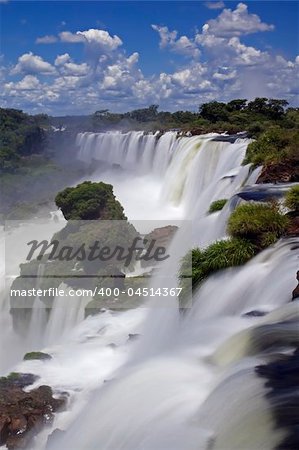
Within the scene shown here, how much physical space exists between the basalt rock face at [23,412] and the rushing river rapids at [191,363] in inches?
9.0

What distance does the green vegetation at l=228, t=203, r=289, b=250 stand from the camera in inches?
503

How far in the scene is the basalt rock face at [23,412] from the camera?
9422mm

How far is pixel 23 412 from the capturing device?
9.87 metres

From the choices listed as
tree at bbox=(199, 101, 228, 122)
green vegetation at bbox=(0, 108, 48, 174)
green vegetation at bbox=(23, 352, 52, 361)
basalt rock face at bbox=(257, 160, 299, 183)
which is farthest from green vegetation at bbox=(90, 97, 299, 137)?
green vegetation at bbox=(23, 352, 52, 361)

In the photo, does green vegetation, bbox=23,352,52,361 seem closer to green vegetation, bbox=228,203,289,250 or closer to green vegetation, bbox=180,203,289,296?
green vegetation, bbox=180,203,289,296

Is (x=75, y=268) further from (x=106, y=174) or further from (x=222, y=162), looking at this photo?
(x=106, y=174)

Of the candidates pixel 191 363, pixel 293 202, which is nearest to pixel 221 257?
pixel 293 202

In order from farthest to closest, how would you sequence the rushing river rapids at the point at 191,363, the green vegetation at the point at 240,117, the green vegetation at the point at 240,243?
1. the green vegetation at the point at 240,117
2. the green vegetation at the point at 240,243
3. the rushing river rapids at the point at 191,363

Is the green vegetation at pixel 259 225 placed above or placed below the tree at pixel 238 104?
below

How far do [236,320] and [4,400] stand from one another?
4.62 metres

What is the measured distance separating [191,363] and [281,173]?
11.0 metres

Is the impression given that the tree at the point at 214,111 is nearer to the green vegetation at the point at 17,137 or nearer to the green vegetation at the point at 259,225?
the green vegetation at the point at 17,137

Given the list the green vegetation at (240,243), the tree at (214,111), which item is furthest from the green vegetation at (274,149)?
the tree at (214,111)

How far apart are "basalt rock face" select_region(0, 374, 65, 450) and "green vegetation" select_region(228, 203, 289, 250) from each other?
571 cm
